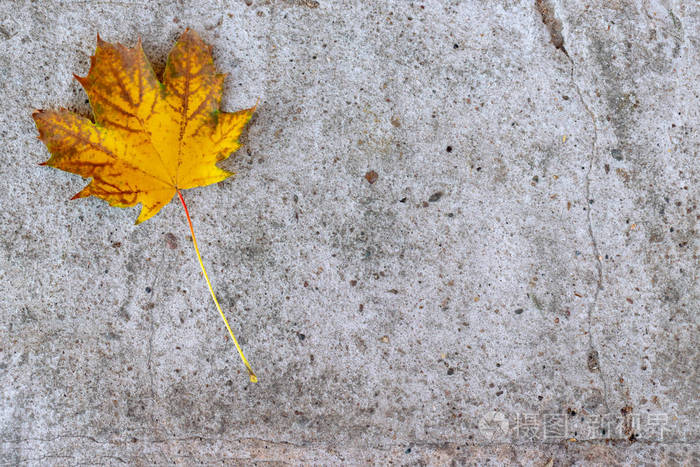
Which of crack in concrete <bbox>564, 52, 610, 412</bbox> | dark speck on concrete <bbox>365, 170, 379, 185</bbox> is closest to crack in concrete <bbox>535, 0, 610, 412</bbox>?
crack in concrete <bbox>564, 52, 610, 412</bbox>

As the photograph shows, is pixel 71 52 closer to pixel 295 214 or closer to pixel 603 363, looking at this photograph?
pixel 295 214

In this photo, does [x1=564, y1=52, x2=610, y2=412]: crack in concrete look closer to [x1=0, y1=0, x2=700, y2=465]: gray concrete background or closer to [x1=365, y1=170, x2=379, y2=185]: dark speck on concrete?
[x1=0, y1=0, x2=700, y2=465]: gray concrete background

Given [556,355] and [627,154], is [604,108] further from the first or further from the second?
[556,355]

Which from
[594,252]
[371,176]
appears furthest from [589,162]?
[371,176]

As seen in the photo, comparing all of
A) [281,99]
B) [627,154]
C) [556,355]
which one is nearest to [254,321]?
[281,99]

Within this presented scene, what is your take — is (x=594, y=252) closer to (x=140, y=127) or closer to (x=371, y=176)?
(x=371, y=176)

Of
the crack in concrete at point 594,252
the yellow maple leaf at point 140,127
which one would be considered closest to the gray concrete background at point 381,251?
the crack in concrete at point 594,252

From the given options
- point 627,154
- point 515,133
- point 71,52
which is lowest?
point 627,154

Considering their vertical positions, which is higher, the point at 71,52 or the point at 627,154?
the point at 71,52
